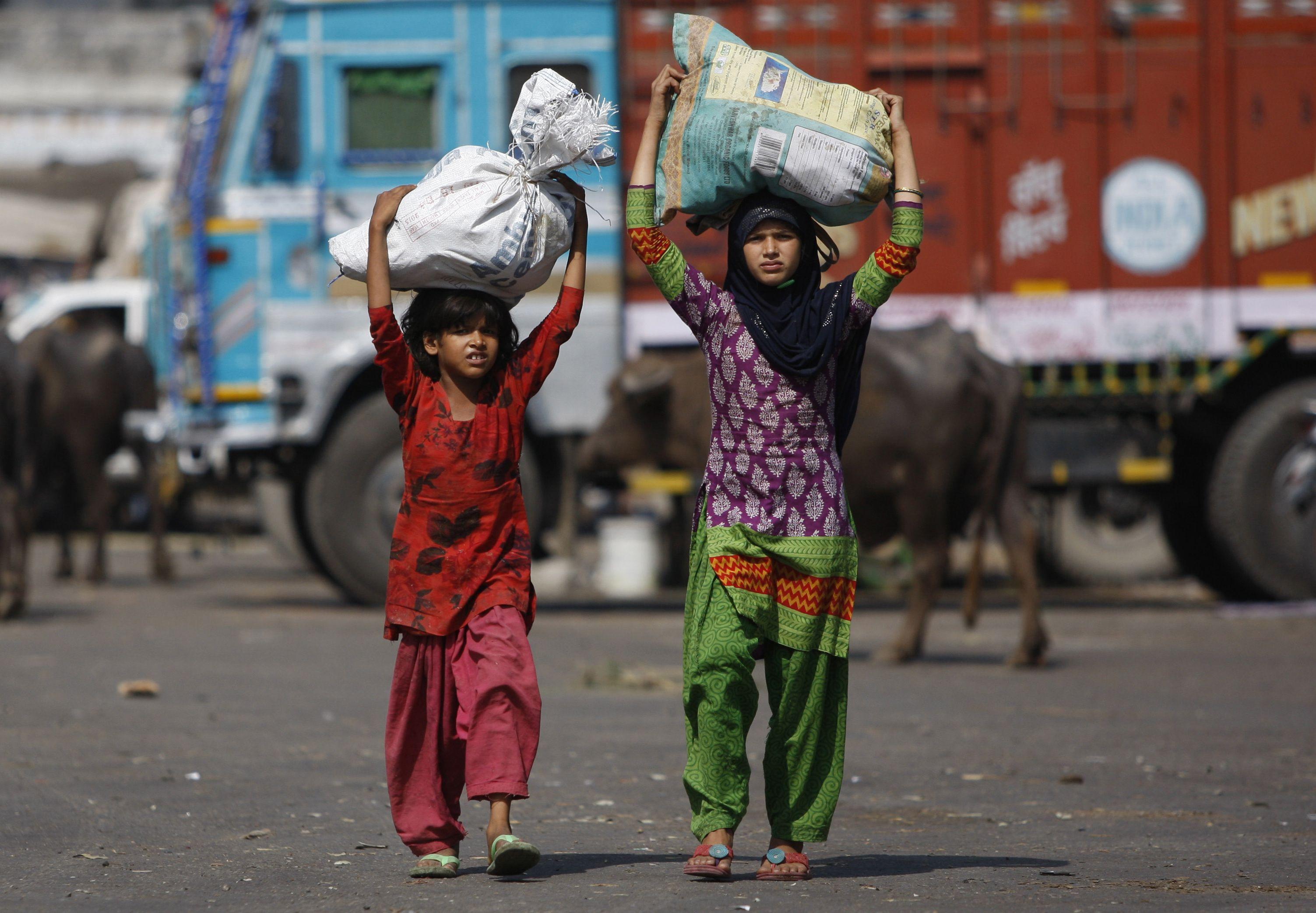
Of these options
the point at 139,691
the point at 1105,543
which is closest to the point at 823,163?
the point at 139,691

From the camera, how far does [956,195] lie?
1105 centimetres

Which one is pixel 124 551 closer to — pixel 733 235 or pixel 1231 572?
pixel 1231 572

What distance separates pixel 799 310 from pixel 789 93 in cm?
54

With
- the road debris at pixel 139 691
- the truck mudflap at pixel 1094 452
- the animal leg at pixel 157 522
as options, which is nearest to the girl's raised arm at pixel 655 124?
the road debris at pixel 139 691

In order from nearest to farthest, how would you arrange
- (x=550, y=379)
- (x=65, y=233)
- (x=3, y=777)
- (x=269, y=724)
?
(x=3, y=777) < (x=269, y=724) < (x=550, y=379) < (x=65, y=233)

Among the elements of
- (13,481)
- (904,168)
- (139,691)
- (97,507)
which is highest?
(904,168)

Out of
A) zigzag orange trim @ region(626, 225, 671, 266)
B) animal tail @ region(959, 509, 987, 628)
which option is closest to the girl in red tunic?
zigzag orange trim @ region(626, 225, 671, 266)

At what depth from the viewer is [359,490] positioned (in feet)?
35.4

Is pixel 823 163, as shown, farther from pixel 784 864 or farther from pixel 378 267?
pixel 784 864

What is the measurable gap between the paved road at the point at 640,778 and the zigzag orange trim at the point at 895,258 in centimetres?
140

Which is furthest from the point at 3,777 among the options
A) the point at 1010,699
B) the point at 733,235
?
→ the point at 1010,699

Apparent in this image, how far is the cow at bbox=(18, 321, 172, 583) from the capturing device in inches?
517

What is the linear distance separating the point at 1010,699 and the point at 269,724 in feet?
10.1

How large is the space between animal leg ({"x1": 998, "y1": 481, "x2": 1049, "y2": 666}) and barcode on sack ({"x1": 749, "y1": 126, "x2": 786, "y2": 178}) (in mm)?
4838
